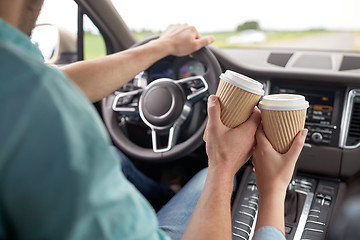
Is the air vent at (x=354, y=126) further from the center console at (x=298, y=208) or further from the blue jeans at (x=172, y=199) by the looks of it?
the blue jeans at (x=172, y=199)

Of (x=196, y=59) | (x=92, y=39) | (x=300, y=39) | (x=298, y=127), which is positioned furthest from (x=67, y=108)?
(x=300, y=39)

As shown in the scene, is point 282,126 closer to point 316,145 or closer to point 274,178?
point 274,178

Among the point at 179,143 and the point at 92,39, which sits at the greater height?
the point at 92,39

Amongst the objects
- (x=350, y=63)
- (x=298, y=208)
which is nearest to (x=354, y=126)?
(x=350, y=63)

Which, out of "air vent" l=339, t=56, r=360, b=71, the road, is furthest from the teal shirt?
the road

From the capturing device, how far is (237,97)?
835 mm

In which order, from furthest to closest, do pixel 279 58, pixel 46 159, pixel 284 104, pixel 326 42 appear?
pixel 326 42 < pixel 279 58 < pixel 284 104 < pixel 46 159

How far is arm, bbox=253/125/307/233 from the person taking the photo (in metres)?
0.81

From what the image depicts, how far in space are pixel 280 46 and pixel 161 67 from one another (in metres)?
0.74

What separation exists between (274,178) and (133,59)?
0.74 metres

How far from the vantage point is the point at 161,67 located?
1501 mm

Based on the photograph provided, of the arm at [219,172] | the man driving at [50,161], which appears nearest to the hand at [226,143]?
the arm at [219,172]

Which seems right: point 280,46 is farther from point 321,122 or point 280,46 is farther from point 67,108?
point 67,108

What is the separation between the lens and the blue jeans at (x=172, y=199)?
1.10 meters
